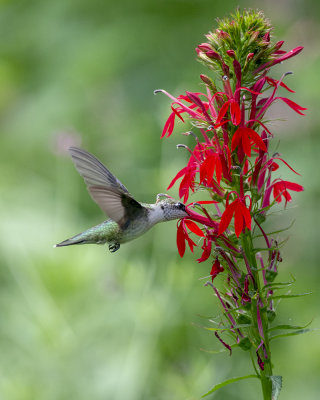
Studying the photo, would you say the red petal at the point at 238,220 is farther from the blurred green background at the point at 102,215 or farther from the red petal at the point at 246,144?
the blurred green background at the point at 102,215

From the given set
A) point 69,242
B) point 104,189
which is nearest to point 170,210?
point 104,189

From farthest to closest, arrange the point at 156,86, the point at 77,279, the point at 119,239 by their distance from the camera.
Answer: the point at 156,86 → the point at 77,279 → the point at 119,239

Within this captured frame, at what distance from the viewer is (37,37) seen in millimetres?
4270

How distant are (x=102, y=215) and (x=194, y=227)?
1.91 metres

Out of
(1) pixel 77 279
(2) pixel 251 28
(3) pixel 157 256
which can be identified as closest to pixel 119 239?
(2) pixel 251 28

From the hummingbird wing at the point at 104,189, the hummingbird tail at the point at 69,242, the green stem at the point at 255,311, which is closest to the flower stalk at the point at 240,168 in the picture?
the green stem at the point at 255,311

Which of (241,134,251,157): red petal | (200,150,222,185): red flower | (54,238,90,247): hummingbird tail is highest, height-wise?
(241,134,251,157): red petal

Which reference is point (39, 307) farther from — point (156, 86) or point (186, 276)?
point (156, 86)

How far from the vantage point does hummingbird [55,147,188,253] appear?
1.25m

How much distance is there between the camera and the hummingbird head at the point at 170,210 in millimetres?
1241

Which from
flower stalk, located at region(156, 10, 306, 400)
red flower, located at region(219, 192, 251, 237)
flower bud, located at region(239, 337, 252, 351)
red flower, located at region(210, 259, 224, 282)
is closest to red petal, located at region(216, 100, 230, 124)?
flower stalk, located at region(156, 10, 306, 400)

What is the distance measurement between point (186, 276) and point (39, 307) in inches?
21.5

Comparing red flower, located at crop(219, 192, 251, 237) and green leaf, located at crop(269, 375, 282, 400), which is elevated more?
red flower, located at crop(219, 192, 251, 237)

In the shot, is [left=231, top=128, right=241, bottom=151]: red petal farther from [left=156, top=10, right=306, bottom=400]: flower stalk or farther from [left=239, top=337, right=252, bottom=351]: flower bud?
[left=239, top=337, right=252, bottom=351]: flower bud
